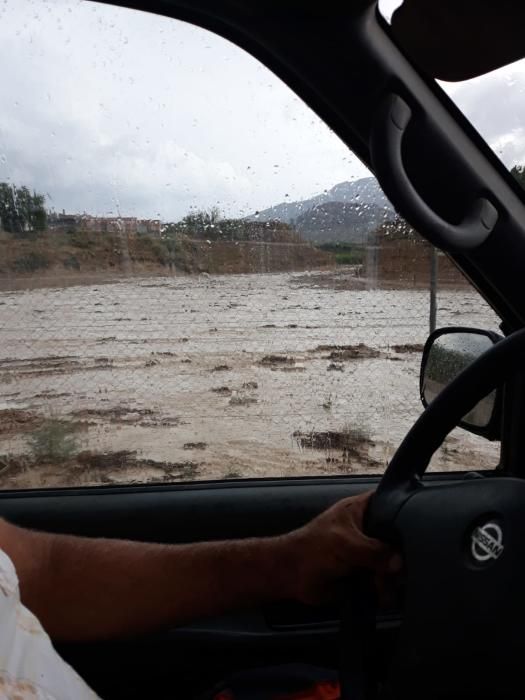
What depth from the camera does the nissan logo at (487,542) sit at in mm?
968

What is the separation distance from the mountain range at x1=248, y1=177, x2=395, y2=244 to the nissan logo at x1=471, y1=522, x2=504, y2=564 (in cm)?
94

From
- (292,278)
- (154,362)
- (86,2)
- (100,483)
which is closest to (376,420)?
(292,278)

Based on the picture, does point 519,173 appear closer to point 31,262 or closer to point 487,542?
A: point 487,542

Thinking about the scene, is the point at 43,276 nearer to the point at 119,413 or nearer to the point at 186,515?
the point at 119,413

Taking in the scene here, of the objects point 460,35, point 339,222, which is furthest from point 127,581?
point 460,35

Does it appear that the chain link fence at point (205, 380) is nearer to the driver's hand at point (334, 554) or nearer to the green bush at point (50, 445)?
the green bush at point (50, 445)

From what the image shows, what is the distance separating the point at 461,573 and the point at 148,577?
67 cm

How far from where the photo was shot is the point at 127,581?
141 centimetres

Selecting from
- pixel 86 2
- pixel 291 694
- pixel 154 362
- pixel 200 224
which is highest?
pixel 86 2

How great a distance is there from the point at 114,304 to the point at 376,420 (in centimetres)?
86

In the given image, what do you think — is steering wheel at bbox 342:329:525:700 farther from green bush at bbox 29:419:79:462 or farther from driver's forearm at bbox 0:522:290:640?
green bush at bbox 29:419:79:462

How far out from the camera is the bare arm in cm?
130

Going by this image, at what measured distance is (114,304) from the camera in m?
2.03

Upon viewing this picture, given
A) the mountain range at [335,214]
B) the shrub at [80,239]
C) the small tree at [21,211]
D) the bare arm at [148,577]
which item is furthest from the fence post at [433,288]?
the small tree at [21,211]
